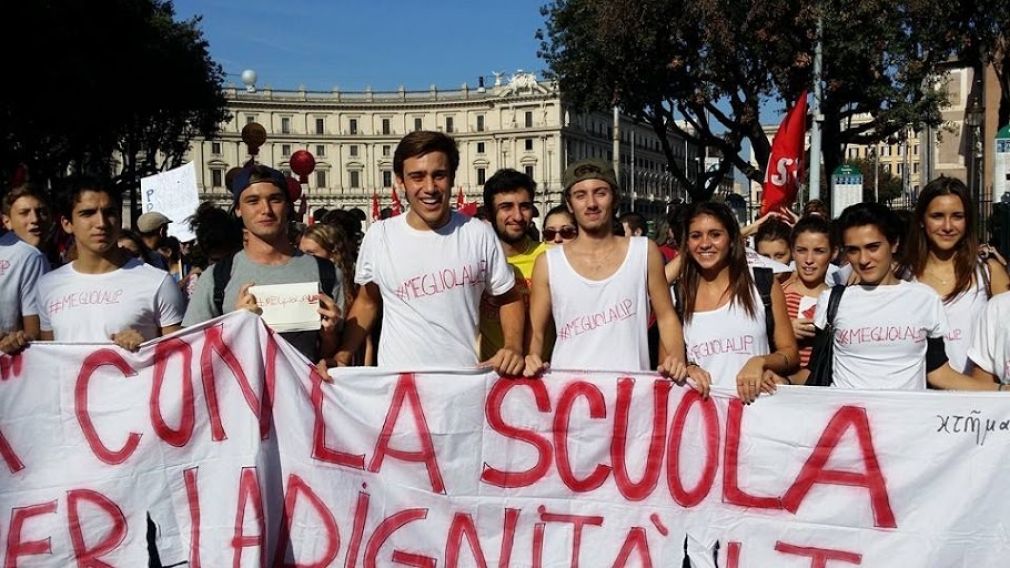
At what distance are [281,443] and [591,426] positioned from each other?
130 cm

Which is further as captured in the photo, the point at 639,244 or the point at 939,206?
the point at 939,206

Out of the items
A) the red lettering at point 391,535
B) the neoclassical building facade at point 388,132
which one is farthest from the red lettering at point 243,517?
the neoclassical building facade at point 388,132

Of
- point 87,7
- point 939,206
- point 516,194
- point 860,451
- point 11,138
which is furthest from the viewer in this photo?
point 11,138

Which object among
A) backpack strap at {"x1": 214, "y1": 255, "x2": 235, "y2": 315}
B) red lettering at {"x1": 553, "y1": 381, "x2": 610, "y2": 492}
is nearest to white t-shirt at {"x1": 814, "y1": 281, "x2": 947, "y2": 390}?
red lettering at {"x1": 553, "y1": 381, "x2": 610, "y2": 492}

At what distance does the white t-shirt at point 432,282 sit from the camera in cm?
372

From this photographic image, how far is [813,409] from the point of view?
3.69 m

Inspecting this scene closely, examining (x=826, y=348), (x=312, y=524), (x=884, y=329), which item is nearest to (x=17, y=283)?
(x=312, y=524)

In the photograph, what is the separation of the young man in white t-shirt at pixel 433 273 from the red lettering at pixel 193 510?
938 mm

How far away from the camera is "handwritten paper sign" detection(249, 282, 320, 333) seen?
3750 mm

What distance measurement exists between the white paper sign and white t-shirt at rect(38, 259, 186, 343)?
24.5 ft

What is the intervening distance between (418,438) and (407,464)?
12cm

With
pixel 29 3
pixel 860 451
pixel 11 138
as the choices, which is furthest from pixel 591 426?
pixel 11 138

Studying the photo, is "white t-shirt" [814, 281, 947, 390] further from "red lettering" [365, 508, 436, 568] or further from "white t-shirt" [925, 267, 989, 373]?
"red lettering" [365, 508, 436, 568]

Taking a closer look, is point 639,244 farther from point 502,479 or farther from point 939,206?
point 939,206
